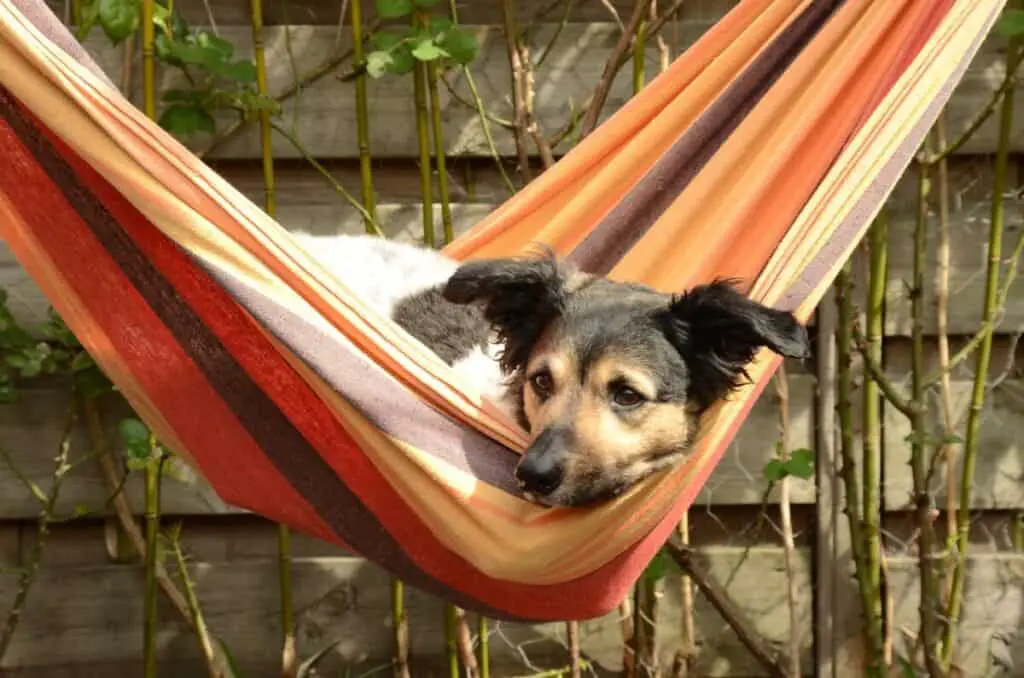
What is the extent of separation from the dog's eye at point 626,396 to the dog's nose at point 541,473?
0.66ft

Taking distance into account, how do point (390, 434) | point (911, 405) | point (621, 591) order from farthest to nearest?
point (911, 405) < point (621, 591) < point (390, 434)

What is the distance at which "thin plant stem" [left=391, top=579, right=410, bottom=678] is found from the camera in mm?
2914

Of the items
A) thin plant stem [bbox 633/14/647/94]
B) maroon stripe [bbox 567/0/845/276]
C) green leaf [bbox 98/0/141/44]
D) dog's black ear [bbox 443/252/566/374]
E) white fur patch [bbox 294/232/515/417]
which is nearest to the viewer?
dog's black ear [bbox 443/252/566/374]

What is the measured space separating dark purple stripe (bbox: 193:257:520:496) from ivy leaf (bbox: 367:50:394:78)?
Answer: 1.09 meters

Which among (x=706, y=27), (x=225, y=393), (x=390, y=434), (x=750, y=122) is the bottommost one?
(x=390, y=434)

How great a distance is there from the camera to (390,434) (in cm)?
165

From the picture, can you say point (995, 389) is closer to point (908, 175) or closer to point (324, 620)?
point (908, 175)

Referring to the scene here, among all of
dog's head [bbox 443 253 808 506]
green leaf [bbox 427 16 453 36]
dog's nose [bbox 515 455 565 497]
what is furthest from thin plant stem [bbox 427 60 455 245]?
dog's nose [bbox 515 455 565 497]

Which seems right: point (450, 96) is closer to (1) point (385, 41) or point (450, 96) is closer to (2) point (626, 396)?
(1) point (385, 41)

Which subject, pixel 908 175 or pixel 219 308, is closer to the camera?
pixel 219 308

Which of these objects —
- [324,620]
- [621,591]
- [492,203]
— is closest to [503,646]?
[324,620]

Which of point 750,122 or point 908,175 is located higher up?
point 908,175

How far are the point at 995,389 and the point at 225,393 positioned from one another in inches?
78.7

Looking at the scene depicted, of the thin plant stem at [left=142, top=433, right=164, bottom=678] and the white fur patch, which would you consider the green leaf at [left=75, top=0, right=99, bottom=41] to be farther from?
the thin plant stem at [left=142, top=433, right=164, bottom=678]
